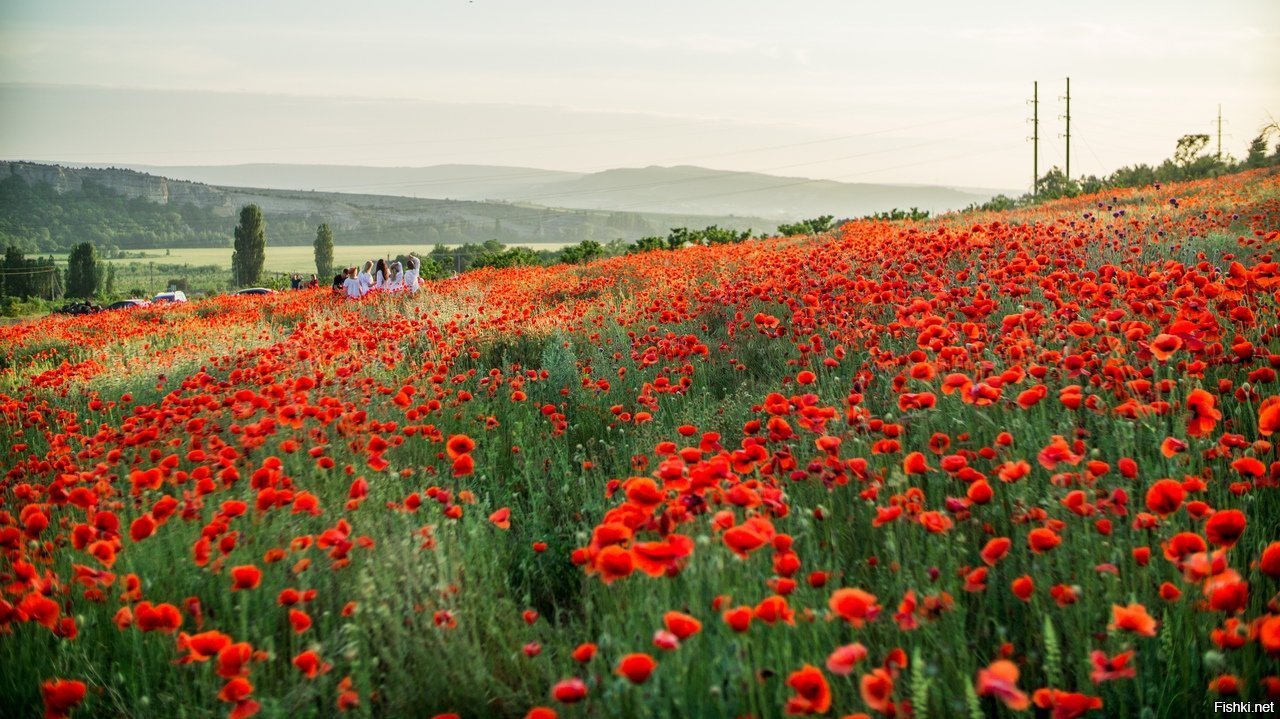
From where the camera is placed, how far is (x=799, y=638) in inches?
90.3

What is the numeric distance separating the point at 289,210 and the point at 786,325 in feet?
636

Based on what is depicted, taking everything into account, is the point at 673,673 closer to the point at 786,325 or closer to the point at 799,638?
the point at 799,638

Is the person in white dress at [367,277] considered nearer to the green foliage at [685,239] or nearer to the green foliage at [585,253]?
the green foliage at [585,253]

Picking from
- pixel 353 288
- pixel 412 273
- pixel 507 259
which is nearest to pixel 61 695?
pixel 412 273

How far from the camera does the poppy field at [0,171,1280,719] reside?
6.69 feet

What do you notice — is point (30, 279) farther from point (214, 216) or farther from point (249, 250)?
point (214, 216)

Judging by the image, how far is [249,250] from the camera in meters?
73.1

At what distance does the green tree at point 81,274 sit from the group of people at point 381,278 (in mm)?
58354

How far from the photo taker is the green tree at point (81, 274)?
64.6m

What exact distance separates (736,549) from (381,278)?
57.5 feet

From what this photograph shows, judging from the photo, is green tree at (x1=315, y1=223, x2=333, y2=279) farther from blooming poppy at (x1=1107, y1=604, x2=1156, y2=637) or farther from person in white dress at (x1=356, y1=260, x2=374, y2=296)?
blooming poppy at (x1=1107, y1=604, x2=1156, y2=637)

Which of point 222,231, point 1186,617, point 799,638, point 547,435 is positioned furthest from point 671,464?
point 222,231

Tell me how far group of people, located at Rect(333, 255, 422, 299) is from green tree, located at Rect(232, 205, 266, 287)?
60511 millimetres

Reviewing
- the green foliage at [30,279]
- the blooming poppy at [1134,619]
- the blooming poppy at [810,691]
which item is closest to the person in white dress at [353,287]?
the blooming poppy at [810,691]
